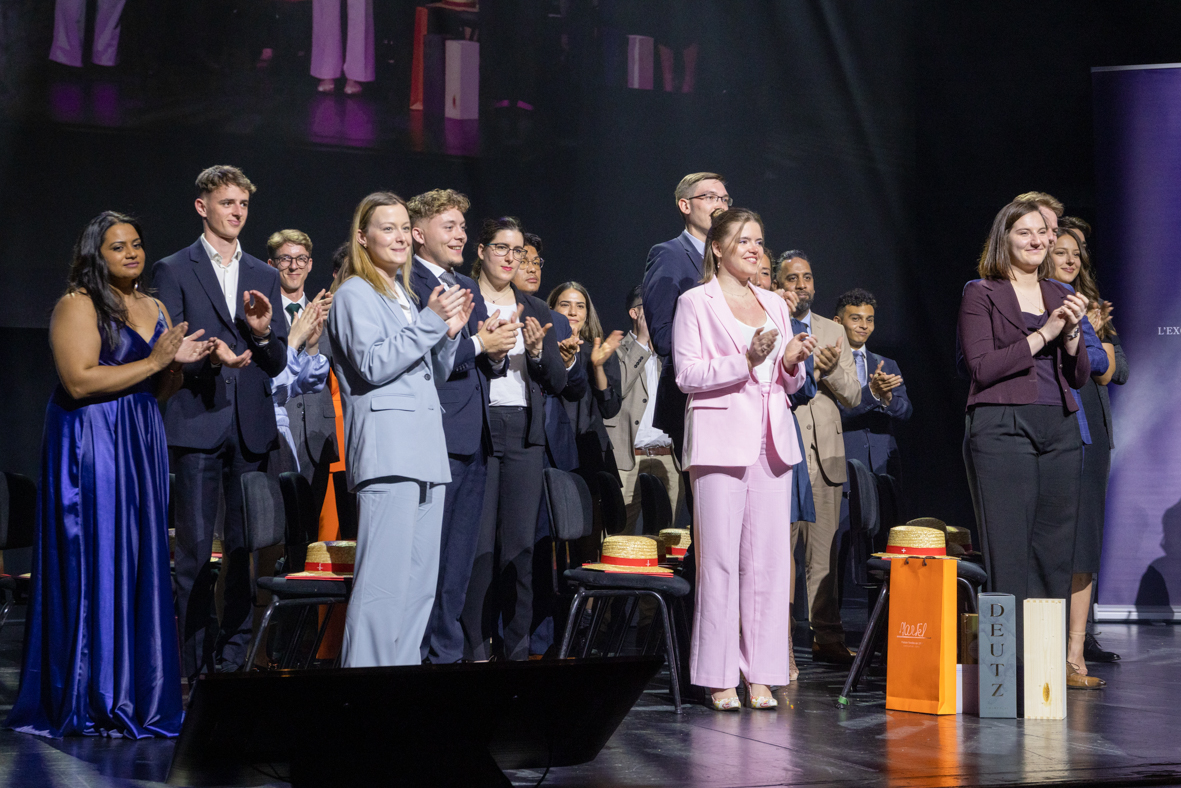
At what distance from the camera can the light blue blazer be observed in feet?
11.0

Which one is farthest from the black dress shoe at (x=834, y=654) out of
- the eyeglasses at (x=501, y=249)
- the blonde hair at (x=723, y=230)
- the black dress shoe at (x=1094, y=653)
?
the eyeglasses at (x=501, y=249)

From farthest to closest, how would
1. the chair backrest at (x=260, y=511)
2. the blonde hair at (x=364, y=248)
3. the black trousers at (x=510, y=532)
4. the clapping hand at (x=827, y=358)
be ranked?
the clapping hand at (x=827, y=358) → the black trousers at (x=510, y=532) → the chair backrest at (x=260, y=511) → the blonde hair at (x=364, y=248)

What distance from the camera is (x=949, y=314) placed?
745 cm

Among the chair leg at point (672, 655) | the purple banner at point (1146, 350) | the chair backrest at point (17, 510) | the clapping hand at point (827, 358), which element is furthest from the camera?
the purple banner at point (1146, 350)

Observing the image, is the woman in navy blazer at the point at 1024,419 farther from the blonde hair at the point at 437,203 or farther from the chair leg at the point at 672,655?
the blonde hair at the point at 437,203

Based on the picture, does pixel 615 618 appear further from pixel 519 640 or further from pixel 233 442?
pixel 233 442

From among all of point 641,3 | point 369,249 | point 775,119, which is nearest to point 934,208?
Answer: point 775,119

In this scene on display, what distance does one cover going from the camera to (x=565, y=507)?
13.7 feet

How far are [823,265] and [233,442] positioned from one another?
420cm

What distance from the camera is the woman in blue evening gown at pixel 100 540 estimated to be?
335 centimetres

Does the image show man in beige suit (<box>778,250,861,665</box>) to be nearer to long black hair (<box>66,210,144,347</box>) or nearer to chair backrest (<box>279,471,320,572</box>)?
chair backrest (<box>279,471,320,572</box>)

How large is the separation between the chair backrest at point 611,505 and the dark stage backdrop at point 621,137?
76.4 inches

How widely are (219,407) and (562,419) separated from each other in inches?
58.3

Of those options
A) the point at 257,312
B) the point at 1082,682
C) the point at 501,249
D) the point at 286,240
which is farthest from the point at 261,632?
the point at 1082,682
